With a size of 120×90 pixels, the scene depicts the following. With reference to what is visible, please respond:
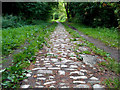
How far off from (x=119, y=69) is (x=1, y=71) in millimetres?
3557

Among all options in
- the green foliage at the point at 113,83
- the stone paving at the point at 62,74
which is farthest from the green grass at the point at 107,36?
the green foliage at the point at 113,83

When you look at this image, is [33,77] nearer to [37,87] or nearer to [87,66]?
[37,87]

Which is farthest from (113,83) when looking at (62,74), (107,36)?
(107,36)

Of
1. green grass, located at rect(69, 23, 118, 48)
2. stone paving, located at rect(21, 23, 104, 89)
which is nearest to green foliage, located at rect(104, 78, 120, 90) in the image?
stone paving, located at rect(21, 23, 104, 89)

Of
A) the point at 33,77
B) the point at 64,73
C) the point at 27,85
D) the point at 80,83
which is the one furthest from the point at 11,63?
the point at 80,83

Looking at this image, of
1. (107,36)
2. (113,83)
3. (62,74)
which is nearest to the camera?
(113,83)

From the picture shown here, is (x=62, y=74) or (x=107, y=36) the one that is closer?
(x=62, y=74)

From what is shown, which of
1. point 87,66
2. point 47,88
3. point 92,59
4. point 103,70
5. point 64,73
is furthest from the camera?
point 92,59

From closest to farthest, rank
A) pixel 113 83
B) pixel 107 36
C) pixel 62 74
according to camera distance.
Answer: pixel 113 83, pixel 62 74, pixel 107 36

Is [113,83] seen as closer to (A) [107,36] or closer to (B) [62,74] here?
(B) [62,74]

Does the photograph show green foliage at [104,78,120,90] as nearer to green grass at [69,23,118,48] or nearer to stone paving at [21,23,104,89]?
stone paving at [21,23,104,89]

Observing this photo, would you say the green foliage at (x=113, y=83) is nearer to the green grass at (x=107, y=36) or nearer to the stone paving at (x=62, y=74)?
the stone paving at (x=62, y=74)

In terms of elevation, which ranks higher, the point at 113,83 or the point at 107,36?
the point at 107,36

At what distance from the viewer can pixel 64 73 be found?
2.93 metres
